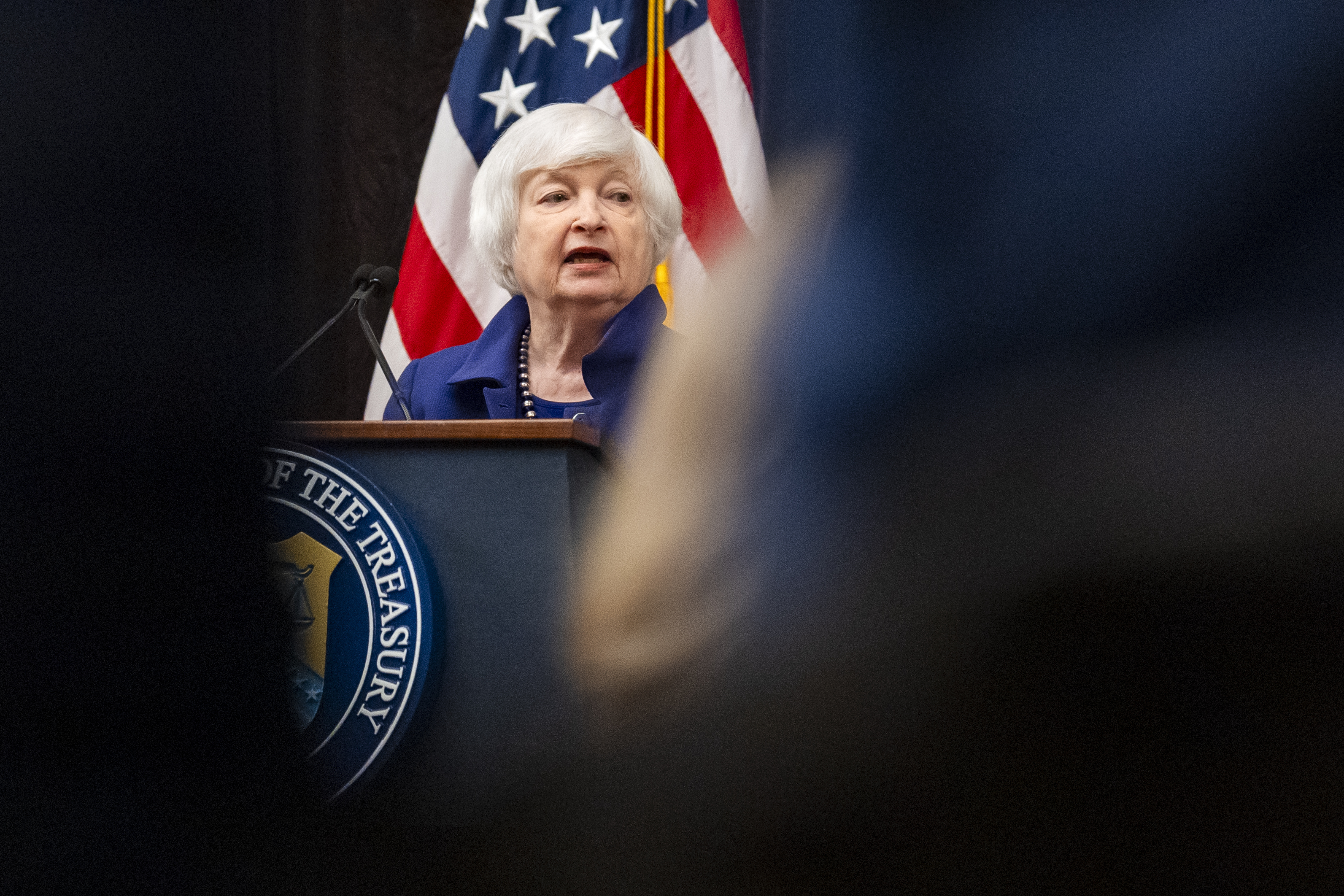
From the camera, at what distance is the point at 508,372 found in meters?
1.34

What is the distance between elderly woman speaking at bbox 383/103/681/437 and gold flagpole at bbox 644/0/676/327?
0.48m

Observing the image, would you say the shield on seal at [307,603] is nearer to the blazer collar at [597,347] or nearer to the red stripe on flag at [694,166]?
the blazer collar at [597,347]

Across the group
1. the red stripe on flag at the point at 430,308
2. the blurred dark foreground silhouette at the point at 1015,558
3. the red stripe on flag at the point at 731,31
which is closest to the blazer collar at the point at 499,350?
the red stripe on flag at the point at 430,308

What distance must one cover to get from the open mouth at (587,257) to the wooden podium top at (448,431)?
2.00 feet

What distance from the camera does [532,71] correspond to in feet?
6.30

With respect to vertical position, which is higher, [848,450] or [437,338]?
[437,338]

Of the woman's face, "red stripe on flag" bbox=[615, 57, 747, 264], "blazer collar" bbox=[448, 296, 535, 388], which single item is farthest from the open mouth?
"red stripe on flag" bbox=[615, 57, 747, 264]

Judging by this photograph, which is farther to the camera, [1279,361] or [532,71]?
[532,71]

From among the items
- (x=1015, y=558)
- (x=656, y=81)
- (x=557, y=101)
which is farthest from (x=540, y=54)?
(x=1015, y=558)

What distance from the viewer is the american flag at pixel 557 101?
1861 mm

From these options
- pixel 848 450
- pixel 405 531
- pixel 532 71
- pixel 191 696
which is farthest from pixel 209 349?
pixel 532 71

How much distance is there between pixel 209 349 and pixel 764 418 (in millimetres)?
583

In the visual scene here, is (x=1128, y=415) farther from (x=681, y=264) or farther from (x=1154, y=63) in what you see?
(x=681, y=264)

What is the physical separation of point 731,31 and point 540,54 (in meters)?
0.33
